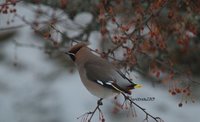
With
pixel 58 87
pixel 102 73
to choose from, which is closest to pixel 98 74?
pixel 102 73

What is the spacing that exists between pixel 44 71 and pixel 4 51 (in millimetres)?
603

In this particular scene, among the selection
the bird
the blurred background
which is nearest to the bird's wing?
the bird

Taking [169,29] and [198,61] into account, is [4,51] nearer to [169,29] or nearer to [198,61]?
[198,61]

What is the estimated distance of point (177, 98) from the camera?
6914 mm

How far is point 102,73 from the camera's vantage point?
3889mm

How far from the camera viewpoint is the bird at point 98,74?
3.76 metres

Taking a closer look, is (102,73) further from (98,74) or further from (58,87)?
(58,87)

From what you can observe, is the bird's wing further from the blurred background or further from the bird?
the blurred background

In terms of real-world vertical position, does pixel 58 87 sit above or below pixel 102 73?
above

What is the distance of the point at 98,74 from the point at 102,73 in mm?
45

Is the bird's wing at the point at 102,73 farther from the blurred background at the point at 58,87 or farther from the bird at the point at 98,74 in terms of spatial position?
the blurred background at the point at 58,87

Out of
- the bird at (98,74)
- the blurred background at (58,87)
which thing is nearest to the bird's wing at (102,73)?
the bird at (98,74)

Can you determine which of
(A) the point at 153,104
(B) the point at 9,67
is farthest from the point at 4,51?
(A) the point at 153,104

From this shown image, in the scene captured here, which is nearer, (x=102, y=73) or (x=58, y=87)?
(x=102, y=73)
